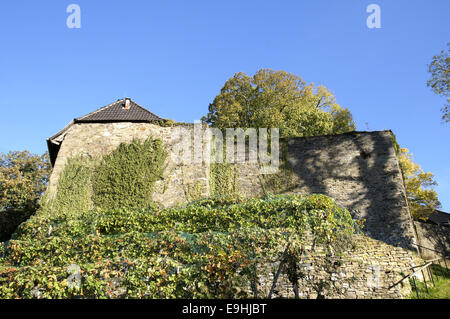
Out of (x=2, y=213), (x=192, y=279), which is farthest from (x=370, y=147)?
(x=2, y=213)

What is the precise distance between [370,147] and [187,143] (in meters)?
8.78

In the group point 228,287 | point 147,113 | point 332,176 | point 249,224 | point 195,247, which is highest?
point 147,113

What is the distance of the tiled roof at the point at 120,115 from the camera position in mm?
17031

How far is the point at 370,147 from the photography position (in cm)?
1516

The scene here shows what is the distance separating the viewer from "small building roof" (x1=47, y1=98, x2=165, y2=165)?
668 inches

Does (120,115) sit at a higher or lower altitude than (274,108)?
lower

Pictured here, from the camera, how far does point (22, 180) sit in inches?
1049

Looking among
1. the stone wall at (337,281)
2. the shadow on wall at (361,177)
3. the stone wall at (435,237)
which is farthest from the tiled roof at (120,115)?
the stone wall at (435,237)

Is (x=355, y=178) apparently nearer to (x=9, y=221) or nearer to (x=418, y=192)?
(x=418, y=192)

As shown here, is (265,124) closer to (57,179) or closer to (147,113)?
(147,113)

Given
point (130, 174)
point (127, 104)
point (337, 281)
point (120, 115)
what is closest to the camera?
point (337, 281)

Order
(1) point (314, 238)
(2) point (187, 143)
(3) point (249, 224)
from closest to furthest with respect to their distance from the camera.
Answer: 1. (1) point (314, 238)
2. (3) point (249, 224)
3. (2) point (187, 143)

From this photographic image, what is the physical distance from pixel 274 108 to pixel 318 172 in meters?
10.2

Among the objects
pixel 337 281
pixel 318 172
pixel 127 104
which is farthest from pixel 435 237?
pixel 127 104
